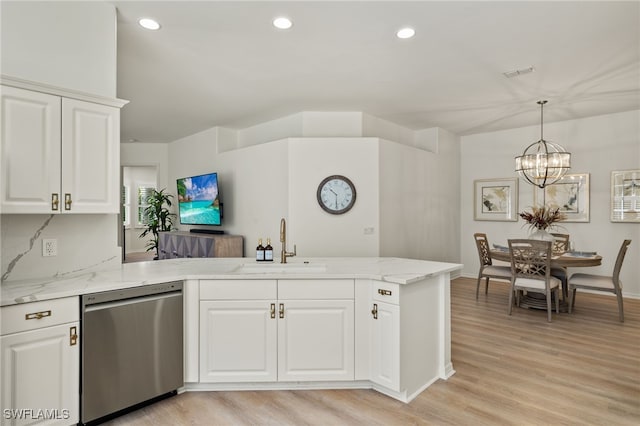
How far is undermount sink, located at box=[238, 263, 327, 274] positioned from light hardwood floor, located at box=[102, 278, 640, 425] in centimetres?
85

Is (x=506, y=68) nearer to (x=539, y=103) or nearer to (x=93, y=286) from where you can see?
(x=539, y=103)

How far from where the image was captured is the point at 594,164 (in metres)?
5.61

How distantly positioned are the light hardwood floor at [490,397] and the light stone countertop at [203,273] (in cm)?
83

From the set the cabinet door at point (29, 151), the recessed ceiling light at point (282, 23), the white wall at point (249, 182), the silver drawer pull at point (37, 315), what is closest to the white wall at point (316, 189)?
the white wall at point (249, 182)

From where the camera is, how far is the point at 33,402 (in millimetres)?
1933

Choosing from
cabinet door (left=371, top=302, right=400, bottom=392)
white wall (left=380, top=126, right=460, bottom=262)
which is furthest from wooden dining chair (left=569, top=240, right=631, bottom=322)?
cabinet door (left=371, top=302, right=400, bottom=392)

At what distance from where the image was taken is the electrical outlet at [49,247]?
2398 mm

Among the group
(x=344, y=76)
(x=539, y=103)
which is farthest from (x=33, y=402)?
(x=539, y=103)

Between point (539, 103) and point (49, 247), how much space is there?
5.60 meters

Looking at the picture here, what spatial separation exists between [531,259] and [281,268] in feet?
10.6

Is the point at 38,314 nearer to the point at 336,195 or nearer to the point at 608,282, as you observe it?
the point at 336,195

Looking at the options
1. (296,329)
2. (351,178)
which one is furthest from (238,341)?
(351,178)

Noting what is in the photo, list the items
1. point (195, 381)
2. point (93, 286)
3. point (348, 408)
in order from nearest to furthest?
1. point (93, 286)
2. point (348, 408)
3. point (195, 381)

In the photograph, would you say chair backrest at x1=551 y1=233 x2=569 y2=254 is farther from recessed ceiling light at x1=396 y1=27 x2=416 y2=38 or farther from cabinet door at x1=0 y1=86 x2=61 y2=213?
cabinet door at x1=0 y1=86 x2=61 y2=213
